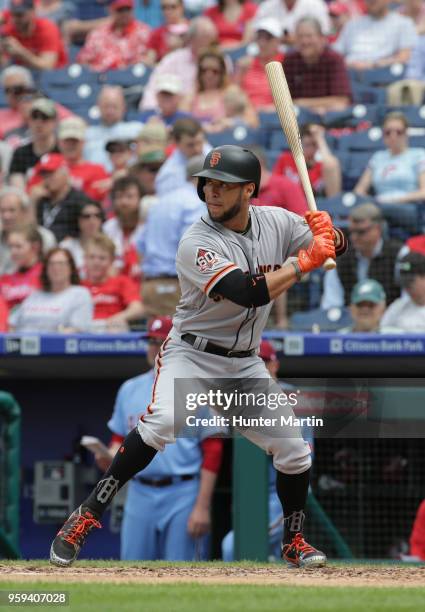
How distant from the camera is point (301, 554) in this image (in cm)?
531

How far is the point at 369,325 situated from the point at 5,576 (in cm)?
368

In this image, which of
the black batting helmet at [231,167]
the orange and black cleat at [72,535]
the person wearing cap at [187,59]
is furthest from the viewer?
the person wearing cap at [187,59]

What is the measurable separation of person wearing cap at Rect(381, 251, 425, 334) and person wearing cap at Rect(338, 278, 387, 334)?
0.19 ft

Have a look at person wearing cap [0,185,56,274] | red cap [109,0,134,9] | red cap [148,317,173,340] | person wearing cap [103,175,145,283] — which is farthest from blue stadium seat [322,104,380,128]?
red cap [148,317,173,340]

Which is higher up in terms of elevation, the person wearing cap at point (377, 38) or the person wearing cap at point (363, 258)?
the person wearing cap at point (377, 38)

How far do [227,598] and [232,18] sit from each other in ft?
28.2

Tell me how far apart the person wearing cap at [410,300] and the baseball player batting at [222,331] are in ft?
8.97

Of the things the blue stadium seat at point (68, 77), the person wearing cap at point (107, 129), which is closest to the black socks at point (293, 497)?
the person wearing cap at point (107, 129)

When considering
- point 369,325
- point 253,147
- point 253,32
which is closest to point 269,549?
point 369,325

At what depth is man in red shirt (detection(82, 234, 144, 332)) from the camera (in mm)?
8770

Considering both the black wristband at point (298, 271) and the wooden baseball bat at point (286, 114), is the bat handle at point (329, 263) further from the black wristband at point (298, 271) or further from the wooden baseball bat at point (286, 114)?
the wooden baseball bat at point (286, 114)

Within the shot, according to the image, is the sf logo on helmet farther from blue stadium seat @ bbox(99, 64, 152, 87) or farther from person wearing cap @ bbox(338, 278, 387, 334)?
blue stadium seat @ bbox(99, 64, 152, 87)

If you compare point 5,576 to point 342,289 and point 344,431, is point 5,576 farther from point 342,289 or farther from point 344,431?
point 342,289

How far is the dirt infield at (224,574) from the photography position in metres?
4.80
